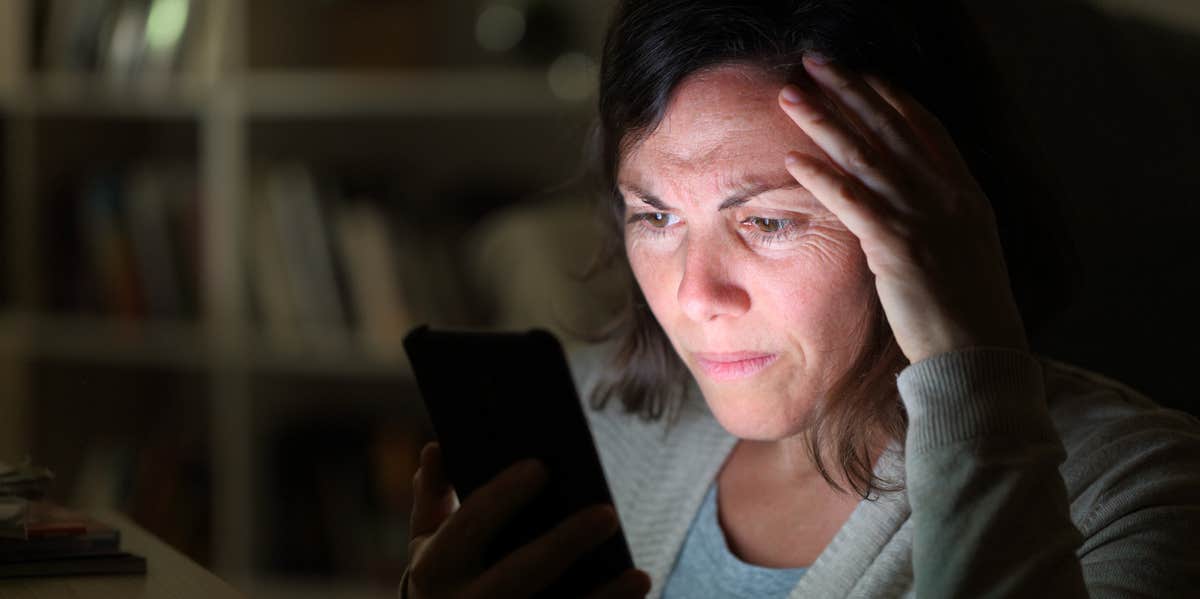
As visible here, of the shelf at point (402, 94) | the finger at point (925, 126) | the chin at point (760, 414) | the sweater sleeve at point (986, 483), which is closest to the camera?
the sweater sleeve at point (986, 483)

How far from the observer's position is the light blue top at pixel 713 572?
3.59ft

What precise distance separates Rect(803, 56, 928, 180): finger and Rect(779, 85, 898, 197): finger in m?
0.02

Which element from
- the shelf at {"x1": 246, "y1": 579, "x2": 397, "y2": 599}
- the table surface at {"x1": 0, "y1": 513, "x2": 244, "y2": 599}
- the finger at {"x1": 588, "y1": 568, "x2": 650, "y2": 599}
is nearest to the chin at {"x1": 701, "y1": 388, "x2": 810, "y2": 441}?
the finger at {"x1": 588, "y1": 568, "x2": 650, "y2": 599}

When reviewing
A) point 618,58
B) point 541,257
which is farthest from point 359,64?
point 618,58

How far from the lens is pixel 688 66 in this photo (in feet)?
3.23

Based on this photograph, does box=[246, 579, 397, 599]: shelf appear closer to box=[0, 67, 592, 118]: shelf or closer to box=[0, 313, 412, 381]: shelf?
box=[0, 313, 412, 381]: shelf

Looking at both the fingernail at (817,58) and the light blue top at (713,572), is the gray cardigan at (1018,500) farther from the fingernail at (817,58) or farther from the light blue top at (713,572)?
the fingernail at (817,58)

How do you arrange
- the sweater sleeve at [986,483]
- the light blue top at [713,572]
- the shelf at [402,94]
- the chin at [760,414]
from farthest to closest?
the shelf at [402,94] < the light blue top at [713,572] < the chin at [760,414] < the sweater sleeve at [986,483]

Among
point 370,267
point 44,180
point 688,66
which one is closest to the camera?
point 688,66

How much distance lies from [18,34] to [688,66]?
1.86 meters

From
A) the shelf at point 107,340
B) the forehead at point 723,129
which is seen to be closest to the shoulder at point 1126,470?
the forehead at point 723,129

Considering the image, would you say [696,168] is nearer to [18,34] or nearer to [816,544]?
[816,544]

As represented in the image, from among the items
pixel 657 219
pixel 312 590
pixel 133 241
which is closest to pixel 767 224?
pixel 657 219

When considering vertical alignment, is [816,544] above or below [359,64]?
below
